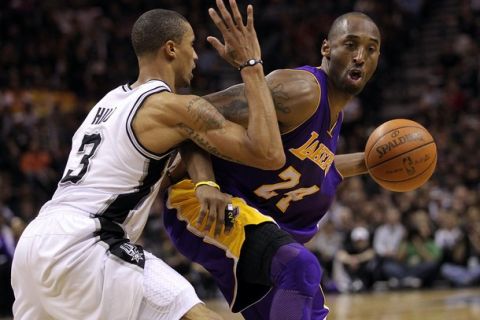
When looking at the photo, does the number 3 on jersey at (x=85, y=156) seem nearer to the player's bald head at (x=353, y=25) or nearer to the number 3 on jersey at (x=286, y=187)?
the number 3 on jersey at (x=286, y=187)

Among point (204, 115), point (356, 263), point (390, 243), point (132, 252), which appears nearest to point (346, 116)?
point (390, 243)

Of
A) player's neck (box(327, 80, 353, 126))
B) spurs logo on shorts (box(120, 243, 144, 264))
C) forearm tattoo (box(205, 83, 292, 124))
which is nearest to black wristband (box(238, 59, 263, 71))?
forearm tattoo (box(205, 83, 292, 124))

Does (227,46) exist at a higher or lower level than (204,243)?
higher

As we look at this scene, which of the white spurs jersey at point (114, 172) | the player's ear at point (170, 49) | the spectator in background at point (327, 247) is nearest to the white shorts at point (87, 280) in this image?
the white spurs jersey at point (114, 172)

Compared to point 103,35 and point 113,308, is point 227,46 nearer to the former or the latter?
point 113,308

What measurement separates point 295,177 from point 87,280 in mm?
1336

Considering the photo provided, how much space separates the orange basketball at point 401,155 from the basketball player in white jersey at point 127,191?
3.93ft

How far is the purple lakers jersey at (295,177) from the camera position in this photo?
14.8 feet

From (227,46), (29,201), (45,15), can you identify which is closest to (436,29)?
(45,15)

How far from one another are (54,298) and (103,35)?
45.7 ft

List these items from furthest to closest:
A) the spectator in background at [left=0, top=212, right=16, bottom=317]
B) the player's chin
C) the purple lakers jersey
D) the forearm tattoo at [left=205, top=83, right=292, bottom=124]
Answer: the spectator in background at [left=0, top=212, right=16, bottom=317], the player's chin, the purple lakers jersey, the forearm tattoo at [left=205, top=83, right=292, bottom=124]

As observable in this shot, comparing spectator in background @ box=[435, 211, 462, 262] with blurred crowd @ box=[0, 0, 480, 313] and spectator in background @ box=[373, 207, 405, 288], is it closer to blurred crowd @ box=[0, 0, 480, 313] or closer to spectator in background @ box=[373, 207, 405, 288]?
blurred crowd @ box=[0, 0, 480, 313]

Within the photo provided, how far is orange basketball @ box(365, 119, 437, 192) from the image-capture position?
16.5 feet

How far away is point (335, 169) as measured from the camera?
5141mm
